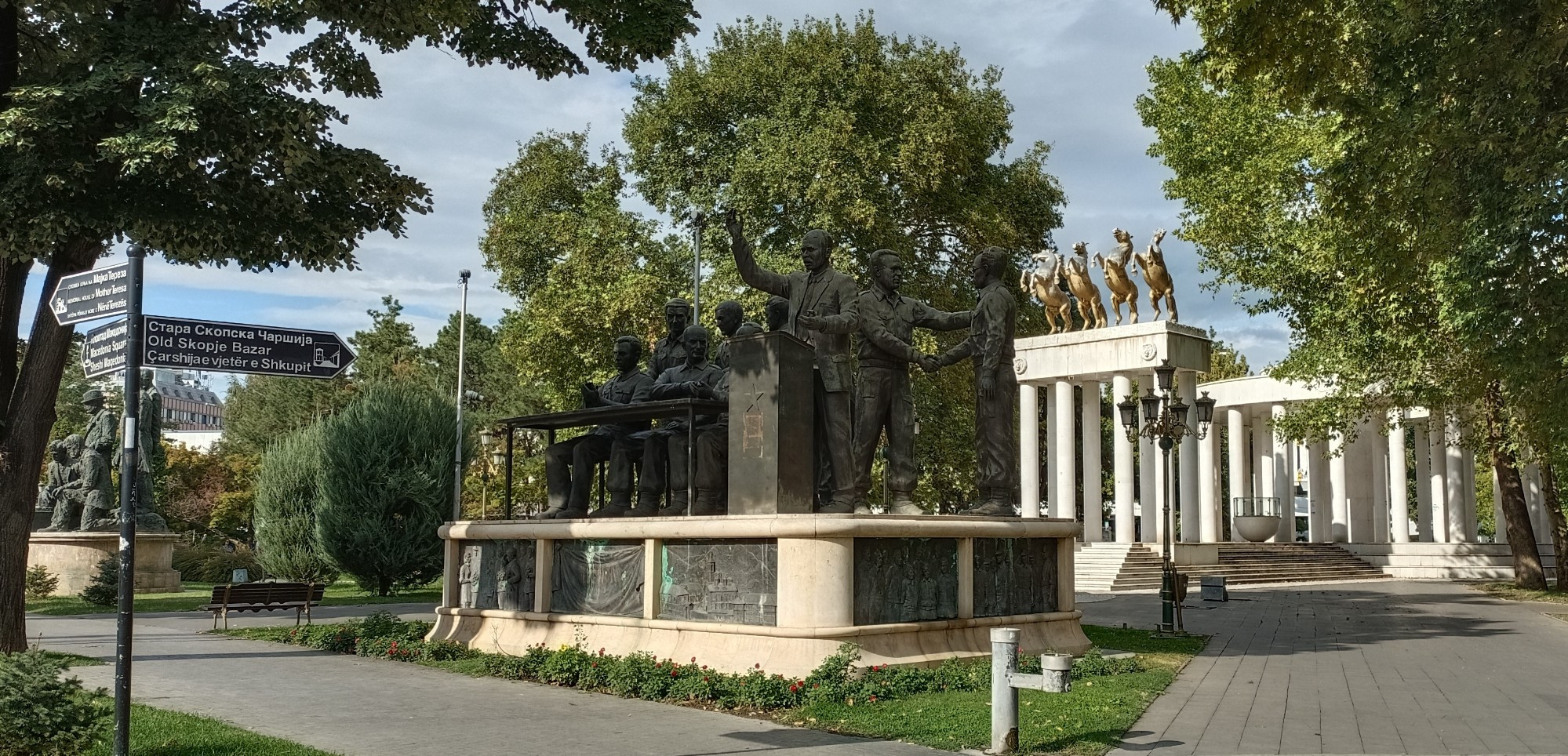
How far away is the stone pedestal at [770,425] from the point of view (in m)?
11.5

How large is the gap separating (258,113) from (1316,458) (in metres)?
43.8

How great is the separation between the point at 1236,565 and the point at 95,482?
29637mm

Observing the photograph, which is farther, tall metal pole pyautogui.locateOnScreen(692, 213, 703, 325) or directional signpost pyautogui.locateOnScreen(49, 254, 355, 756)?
tall metal pole pyautogui.locateOnScreen(692, 213, 703, 325)

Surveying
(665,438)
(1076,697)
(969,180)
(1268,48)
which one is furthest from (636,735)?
(969,180)

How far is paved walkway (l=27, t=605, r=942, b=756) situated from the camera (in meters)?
8.48

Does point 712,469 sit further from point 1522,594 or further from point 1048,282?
point 1048,282

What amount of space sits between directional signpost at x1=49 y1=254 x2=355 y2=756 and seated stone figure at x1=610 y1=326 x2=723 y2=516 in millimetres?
5889

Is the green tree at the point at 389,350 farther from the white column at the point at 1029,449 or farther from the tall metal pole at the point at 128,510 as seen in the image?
the tall metal pole at the point at 128,510

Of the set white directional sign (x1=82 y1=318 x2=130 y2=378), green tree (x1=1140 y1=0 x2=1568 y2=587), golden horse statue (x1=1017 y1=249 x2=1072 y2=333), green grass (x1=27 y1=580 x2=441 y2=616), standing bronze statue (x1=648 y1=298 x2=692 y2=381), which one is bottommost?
green grass (x1=27 y1=580 x2=441 y2=616)

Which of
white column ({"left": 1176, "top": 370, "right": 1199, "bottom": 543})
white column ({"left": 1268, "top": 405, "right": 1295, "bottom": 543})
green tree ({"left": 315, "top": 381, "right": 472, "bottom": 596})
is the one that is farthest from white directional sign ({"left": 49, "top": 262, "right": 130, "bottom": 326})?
white column ({"left": 1268, "top": 405, "right": 1295, "bottom": 543})

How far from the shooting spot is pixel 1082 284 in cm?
3588

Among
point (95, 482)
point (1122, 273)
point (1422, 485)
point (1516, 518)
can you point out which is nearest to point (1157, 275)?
point (1122, 273)

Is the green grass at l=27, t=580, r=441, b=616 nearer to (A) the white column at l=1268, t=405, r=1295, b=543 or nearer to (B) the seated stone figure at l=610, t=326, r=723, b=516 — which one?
(B) the seated stone figure at l=610, t=326, r=723, b=516

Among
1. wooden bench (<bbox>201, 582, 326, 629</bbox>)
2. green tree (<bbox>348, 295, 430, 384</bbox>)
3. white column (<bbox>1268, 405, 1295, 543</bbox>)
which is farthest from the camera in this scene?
green tree (<bbox>348, 295, 430, 384</bbox>)
